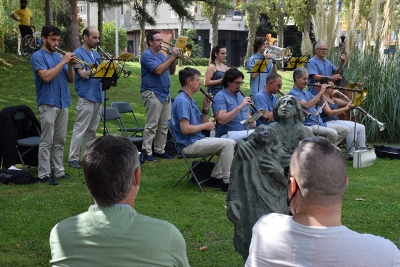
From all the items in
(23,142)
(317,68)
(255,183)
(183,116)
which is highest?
(317,68)

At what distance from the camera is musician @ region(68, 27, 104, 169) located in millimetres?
7723

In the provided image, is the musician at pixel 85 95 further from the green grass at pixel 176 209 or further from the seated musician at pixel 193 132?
the seated musician at pixel 193 132

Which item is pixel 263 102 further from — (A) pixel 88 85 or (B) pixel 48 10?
(B) pixel 48 10

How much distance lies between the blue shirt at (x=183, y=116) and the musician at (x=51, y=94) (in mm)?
1302

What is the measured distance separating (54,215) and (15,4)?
66.4ft

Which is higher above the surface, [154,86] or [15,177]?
[154,86]

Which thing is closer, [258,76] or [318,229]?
[318,229]

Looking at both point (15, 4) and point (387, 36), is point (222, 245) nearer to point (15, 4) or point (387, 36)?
point (387, 36)

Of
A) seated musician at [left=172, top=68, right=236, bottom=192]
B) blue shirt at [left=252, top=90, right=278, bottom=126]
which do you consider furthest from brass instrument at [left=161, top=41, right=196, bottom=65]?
blue shirt at [left=252, top=90, right=278, bottom=126]

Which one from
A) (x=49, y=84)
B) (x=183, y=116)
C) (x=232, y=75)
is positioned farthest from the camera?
(x=232, y=75)

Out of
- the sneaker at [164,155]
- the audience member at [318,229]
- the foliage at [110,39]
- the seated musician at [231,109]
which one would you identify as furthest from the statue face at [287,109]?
the foliage at [110,39]

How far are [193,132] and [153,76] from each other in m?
1.95

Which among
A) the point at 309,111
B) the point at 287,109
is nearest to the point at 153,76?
the point at 309,111

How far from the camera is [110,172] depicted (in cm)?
229
